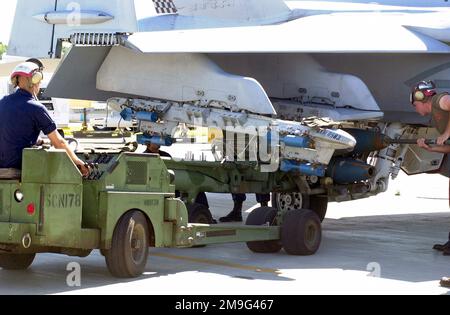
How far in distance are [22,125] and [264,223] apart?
3.66 meters

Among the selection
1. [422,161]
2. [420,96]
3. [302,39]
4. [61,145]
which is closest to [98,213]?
[61,145]

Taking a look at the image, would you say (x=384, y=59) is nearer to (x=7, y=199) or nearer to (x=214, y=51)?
(x=214, y=51)

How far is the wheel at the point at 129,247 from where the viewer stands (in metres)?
8.29

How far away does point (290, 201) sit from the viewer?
13523 mm

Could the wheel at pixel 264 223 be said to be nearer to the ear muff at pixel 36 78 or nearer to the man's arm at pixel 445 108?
the man's arm at pixel 445 108

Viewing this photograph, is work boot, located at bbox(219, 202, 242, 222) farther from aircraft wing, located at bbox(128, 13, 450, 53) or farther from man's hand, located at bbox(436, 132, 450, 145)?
man's hand, located at bbox(436, 132, 450, 145)

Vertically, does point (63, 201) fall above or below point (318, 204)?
above

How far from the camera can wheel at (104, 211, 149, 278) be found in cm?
829

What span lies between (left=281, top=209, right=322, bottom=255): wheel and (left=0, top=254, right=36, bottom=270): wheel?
288 cm

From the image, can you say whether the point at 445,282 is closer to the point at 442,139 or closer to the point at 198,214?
the point at 442,139

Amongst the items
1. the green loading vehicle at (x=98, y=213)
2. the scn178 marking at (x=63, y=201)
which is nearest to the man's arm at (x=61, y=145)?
the green loading vehicle at (x=98, y=213)

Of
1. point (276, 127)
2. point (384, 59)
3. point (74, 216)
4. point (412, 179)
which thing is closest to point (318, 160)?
point (276, 127)

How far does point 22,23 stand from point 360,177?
5476 mm

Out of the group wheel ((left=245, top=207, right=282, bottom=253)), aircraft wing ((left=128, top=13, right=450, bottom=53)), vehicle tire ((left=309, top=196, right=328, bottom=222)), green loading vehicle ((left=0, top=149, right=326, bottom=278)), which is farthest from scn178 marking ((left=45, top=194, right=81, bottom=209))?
vehicle tire ((left=309, top=196, right=328, bottom=222))
